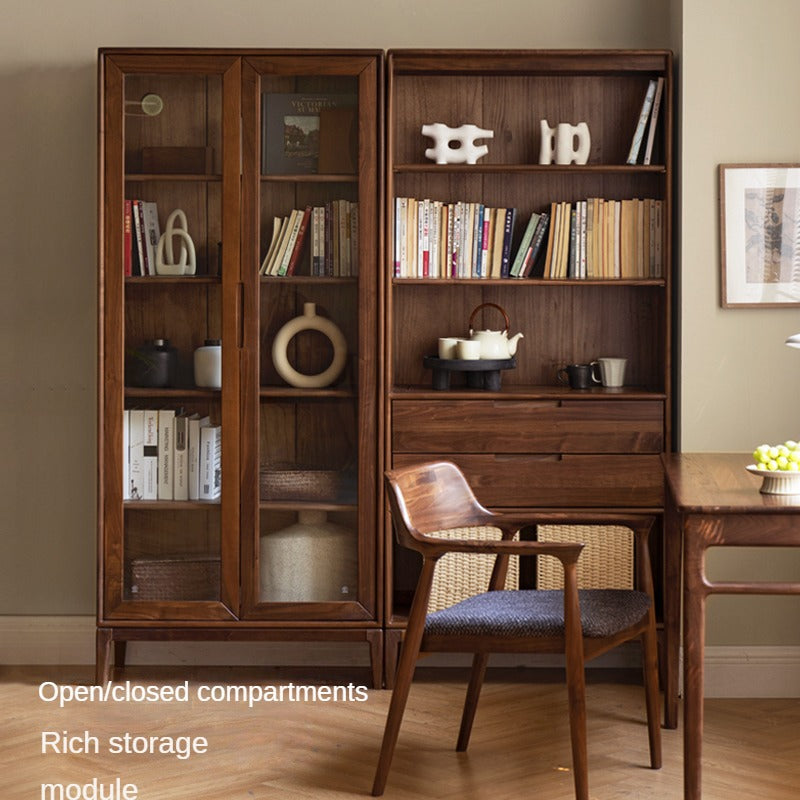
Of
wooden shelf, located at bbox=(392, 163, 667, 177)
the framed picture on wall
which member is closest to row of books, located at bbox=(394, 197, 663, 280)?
wooden shelf, located at bbox=(392, 163, 667, 177)

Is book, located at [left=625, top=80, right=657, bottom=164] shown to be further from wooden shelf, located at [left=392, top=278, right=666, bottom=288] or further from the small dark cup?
the small dark cup

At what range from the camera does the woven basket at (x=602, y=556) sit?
377 cm

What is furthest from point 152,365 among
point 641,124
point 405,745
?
point 641,124

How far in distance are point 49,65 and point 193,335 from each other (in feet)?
3.65

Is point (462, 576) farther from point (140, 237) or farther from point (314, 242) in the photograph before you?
point (140, 237)

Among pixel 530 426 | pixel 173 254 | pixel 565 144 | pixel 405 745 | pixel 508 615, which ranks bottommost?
pixel 405 745

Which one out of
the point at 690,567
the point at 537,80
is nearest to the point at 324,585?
the point at 690,567

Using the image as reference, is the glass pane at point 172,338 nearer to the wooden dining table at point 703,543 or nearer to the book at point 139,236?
the book at point 139,236

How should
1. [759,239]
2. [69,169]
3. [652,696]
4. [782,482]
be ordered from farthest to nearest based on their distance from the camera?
[69,169]
[759,239]
[652,696]
[782,482]

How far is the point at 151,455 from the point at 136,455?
0.16 ft

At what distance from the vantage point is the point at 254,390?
372 cm

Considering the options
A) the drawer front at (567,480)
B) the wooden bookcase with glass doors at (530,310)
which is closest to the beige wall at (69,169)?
the wooden bookcase with glass doors at (530,310)

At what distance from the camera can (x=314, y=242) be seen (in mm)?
3723

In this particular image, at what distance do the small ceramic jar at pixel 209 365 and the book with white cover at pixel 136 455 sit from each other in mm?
222
